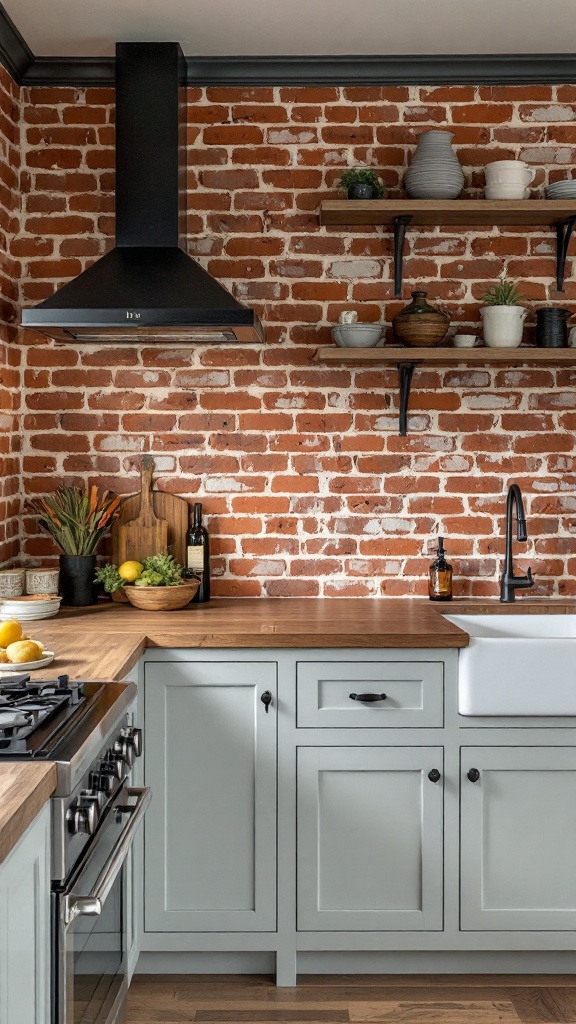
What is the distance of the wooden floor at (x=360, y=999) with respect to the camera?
7.92 feet

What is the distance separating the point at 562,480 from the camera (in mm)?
3195

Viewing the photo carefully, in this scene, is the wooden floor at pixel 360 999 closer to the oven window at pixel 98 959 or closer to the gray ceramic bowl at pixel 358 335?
the oven window at pixel 98 959

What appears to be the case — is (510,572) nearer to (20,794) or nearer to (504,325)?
(504,325)

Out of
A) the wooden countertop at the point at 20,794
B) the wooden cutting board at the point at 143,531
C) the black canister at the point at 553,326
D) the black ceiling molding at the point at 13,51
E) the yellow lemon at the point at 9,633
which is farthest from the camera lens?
the wooden cutting board at the point at 143,531

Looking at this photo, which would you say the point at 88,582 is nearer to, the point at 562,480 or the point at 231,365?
the point at 231,365

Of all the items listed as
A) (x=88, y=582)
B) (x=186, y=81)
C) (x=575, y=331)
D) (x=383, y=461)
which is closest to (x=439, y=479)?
(x=383, y=461)

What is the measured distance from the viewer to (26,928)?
1383mm

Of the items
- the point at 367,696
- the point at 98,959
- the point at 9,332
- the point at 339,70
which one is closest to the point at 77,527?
the point at 9,332

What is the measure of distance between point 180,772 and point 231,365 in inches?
54.4

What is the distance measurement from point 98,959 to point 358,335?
1941 mm

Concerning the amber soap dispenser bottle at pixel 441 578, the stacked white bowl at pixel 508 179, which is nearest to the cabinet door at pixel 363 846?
the amber soap dispenser bottle at pixel 441 578

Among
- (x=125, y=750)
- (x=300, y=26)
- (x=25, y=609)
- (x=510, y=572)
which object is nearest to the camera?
(x=125, y=750)

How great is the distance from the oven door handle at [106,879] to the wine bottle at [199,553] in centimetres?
112

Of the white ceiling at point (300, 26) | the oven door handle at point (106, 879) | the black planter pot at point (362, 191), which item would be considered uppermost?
the white ceiling at point (300, 26)
